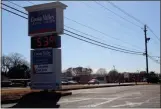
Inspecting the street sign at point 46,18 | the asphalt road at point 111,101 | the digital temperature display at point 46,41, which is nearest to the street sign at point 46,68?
the digital temperature display at point 46,41

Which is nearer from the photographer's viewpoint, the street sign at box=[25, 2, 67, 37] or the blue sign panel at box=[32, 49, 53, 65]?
the blue sign panel at box=[32, 49, 53, 65]

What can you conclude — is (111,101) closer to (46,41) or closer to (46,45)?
(46,45)

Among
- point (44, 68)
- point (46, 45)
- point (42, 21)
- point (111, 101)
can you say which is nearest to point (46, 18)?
point (42, 21)

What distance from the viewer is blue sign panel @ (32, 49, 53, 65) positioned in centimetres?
2588

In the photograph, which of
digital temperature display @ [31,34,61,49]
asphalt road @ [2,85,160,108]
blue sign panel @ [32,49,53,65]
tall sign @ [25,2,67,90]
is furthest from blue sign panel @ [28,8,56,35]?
asphalt road @ [2,85,160,108]

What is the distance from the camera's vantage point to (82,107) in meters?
16.8

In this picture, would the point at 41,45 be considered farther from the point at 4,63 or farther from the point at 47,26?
the point at 4,63

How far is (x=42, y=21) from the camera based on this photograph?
26719mm

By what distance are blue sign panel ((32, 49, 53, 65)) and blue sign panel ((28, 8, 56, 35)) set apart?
170cm

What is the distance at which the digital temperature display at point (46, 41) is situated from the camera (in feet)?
84.2

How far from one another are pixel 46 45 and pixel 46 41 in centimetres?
33

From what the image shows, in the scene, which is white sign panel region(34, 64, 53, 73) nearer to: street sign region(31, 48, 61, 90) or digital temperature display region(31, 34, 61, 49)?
street sign region(31, 48, 61, 90)

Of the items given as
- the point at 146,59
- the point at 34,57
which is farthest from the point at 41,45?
the point at 146,59

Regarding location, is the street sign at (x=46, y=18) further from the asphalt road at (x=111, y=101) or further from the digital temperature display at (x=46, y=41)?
the asphalt road at (x=111, y=101)
